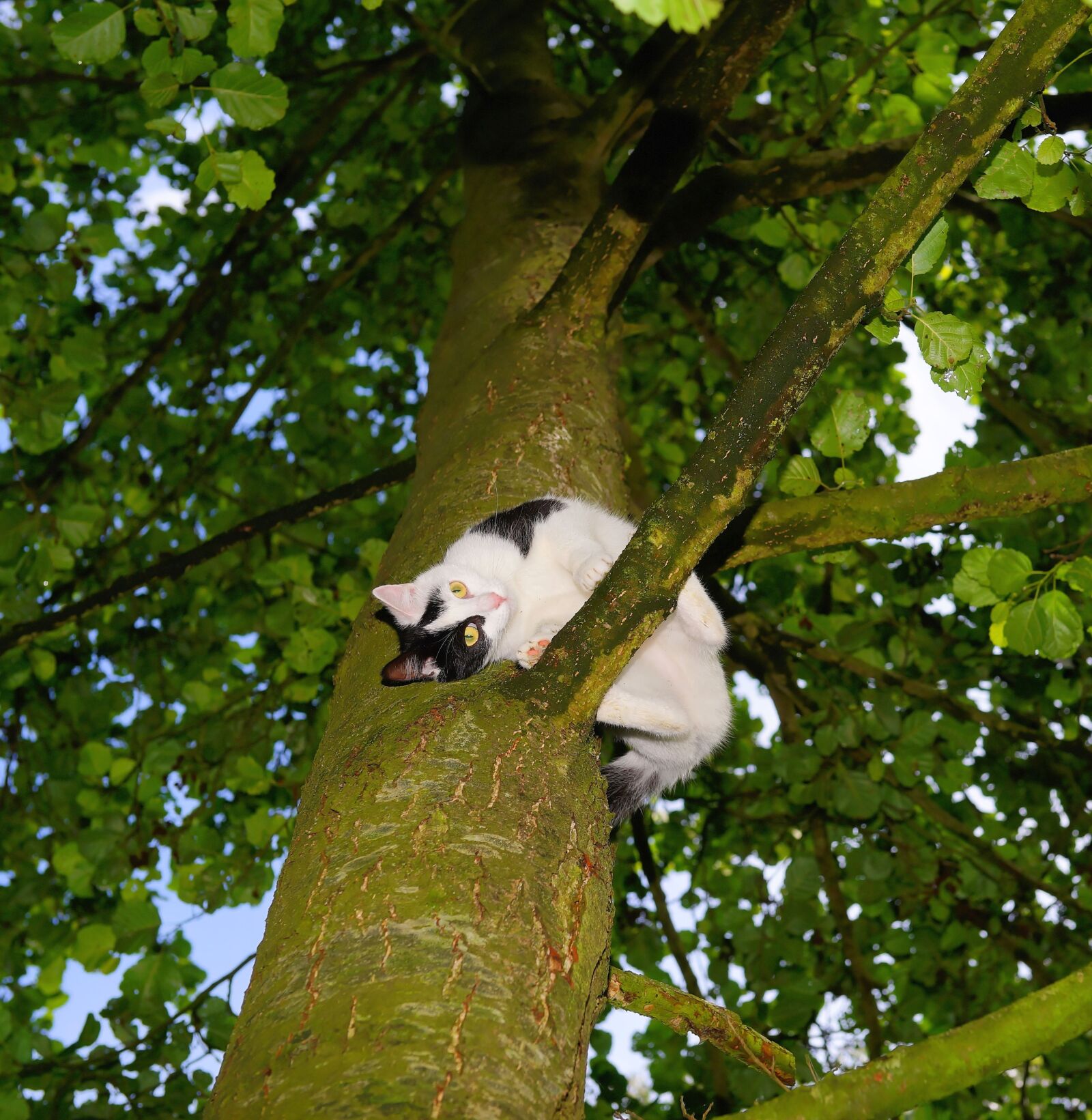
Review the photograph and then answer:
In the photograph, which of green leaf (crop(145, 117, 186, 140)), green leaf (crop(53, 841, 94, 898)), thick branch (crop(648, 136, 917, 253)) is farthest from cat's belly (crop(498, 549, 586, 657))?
green leaf (crop(53, 841, 94, 898))

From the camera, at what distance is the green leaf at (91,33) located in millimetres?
2152

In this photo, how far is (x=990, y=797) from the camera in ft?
16.8

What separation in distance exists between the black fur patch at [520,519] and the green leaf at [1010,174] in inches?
50.2

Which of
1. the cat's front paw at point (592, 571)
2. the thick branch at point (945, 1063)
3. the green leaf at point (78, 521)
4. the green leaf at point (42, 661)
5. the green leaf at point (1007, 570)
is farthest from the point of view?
the green leaf at point (42, 661)

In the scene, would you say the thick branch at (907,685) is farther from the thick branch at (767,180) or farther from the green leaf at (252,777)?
the green leaf at (252,777)

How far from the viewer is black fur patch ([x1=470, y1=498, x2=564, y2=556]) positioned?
2.59m

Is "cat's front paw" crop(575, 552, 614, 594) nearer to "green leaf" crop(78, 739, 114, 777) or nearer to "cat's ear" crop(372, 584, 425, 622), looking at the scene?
"cat's ear" crop(372, 584, 425, 622)

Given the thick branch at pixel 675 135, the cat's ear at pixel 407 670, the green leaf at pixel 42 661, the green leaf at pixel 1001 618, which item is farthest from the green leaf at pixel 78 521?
the green leaf at pixel 1001 618

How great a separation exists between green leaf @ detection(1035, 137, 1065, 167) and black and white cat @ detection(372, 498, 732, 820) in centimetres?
135

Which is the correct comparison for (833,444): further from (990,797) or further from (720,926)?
(990,797)

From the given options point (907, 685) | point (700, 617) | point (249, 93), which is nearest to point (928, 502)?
point (700, 617)

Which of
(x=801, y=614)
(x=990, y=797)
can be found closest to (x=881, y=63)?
(x=801, y=614)

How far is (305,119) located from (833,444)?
572 cm

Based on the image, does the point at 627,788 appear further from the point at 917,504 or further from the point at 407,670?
the point at 917,504
